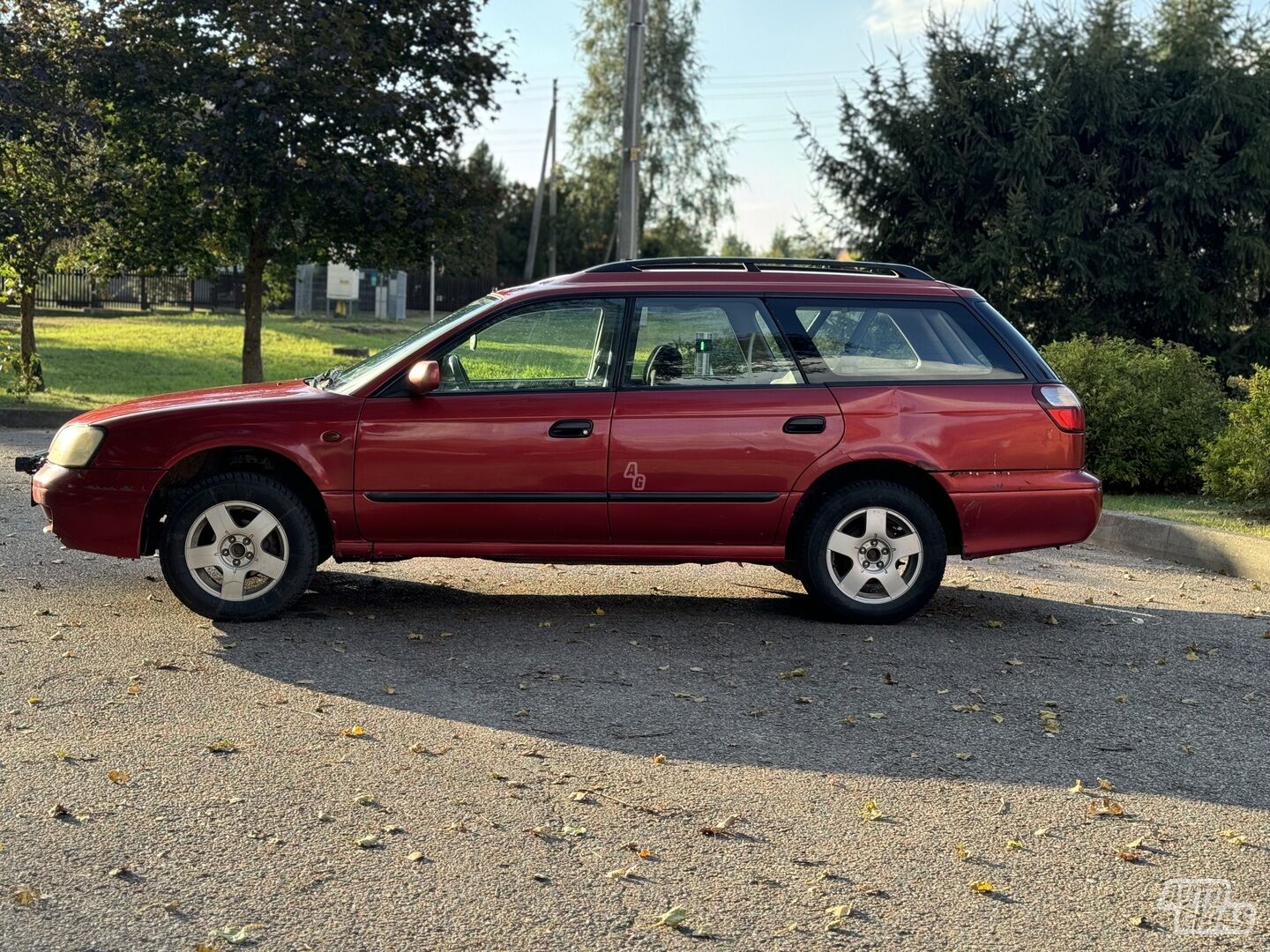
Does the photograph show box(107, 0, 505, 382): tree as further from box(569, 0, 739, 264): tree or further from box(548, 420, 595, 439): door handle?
box(569, 0, 739, 264): tree

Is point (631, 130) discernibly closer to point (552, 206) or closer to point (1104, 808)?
point (1104, 808)

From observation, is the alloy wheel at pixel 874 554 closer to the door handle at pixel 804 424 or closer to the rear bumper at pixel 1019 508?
the rear bumper at pixel 1019 508

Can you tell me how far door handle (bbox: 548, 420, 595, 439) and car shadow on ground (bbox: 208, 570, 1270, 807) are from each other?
945mm

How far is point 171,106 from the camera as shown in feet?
58.6

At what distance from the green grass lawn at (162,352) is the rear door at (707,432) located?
8.12m

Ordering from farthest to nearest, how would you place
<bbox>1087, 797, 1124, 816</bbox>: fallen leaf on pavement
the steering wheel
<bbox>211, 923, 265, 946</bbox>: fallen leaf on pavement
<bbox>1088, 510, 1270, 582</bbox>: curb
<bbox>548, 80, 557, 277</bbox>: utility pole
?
<bbox>548, 80, 557, 277</bbox>: utility pole
<bbox>1088, 510, 1270, 582</bbox>: curb
the steering wheel
<bbox>1087, 797, 1124, 816</bbox>: fallen leaf on pavement
<bbox>211, 923, 265, 946</bbox>: fallen leaf on pavement

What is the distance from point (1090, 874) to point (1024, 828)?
0.38 meters

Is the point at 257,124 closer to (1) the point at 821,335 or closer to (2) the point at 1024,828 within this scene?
(1) the point at 821,335

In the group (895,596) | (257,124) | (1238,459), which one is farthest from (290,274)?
(895,596)

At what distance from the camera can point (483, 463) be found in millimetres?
7090

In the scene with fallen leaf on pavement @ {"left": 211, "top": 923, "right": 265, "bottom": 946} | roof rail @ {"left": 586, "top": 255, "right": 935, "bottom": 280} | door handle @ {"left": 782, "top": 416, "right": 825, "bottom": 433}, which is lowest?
fallen leaf on pavement @ {"left": 211, "top": 923, "right": 265, "bottom": 946}

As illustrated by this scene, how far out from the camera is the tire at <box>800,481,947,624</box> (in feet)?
23.9

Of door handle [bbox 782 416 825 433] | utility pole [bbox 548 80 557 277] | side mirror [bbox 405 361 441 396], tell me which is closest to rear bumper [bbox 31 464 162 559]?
side mirror [bbox 405 361 441 396]

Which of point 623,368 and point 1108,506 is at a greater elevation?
point 623,368
